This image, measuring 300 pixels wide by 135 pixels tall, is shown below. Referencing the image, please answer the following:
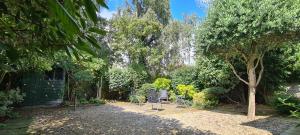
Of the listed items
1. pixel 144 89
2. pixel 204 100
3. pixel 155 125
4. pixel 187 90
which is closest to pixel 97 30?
pixel 155 125

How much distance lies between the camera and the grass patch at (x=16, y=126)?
6777mm

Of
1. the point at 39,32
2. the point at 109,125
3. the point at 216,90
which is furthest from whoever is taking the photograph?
the point at 216,90

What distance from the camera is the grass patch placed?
6777 millimetres

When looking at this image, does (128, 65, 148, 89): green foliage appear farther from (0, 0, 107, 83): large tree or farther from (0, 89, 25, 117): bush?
(0, 0, 107, 83): large tree

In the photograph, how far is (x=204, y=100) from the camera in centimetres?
1347

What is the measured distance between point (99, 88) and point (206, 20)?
828 cm

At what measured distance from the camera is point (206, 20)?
9.90m

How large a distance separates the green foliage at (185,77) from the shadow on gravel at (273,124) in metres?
6.17

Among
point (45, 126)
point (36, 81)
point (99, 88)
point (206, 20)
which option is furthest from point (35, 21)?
point (99, 88)

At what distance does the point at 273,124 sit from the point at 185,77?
7.41 m

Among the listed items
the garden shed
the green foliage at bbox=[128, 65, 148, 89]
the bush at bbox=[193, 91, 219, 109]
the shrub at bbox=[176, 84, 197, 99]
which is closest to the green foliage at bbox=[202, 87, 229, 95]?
the bush at bbox=[193, 91, 219, 109]

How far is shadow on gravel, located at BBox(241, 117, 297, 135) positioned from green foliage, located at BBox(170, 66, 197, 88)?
617cm

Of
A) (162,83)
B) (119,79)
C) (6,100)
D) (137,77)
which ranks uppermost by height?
(137,77)

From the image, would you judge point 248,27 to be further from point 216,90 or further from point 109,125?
point 216,90
